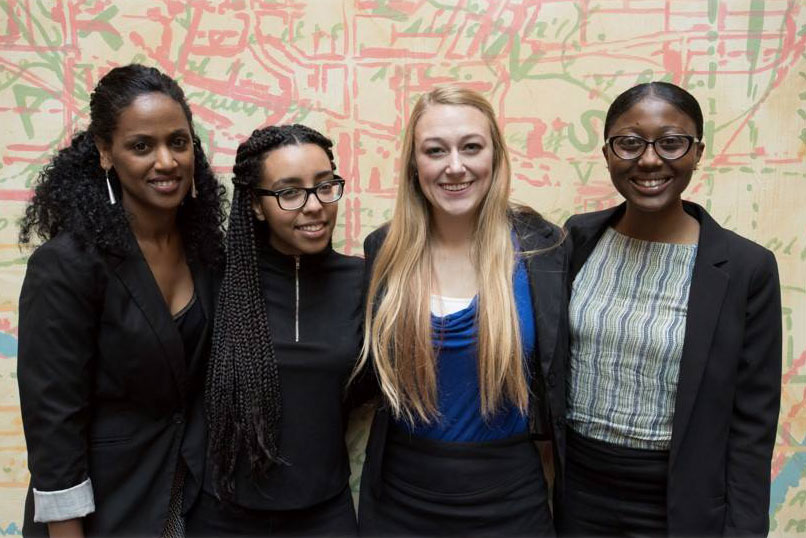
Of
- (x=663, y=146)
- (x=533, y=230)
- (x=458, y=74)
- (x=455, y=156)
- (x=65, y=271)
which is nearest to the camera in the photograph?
(x=65, y=271)

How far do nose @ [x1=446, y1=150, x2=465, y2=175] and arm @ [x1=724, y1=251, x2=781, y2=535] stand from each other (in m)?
0.86

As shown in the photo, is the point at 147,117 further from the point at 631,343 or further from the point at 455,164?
the point at 631,343

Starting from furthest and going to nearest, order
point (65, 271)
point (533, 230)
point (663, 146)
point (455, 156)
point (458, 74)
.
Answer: point (458, 74), point (533, 230), point (455, 156), point (663, 146), point (65, 271)

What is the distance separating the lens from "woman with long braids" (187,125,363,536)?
1.80 m

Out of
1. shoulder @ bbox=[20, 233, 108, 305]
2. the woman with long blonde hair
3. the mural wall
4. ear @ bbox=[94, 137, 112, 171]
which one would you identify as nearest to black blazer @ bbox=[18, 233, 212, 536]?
shoulder @ bbox=[20, 233, 108, 305]

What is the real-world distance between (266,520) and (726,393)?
4.47ft

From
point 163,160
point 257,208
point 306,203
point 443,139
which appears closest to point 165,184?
point 163,160

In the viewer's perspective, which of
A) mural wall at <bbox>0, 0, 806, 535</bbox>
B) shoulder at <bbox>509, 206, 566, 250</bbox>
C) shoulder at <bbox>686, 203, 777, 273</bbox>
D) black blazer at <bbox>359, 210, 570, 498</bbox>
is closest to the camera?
shoulder at <bbox>686, 203, 777, 273</bbox>

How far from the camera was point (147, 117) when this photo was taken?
1656mm

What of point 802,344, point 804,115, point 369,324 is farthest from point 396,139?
point 802,344

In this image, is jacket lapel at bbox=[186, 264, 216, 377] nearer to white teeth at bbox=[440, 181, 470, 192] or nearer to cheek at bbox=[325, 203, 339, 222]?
cheek at bbox=[325, 203, 339, 222]

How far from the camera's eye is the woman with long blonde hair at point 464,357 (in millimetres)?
1799

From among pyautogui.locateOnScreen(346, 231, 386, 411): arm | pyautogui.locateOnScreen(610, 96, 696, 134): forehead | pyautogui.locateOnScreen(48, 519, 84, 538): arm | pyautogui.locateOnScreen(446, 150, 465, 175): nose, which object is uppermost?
pyautogui.locateOnScreen(610, 96, 696, 134): forehead

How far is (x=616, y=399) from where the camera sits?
1.79 meters
